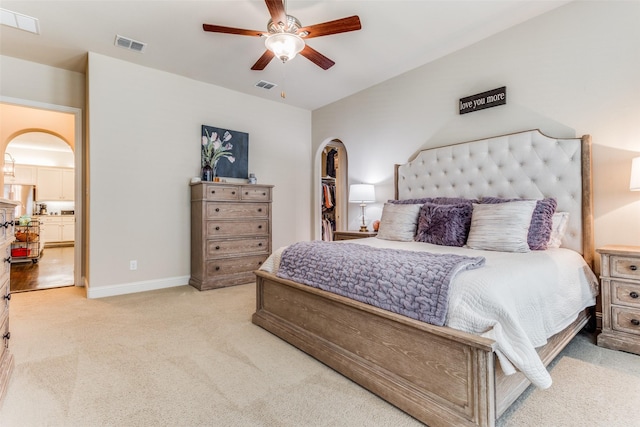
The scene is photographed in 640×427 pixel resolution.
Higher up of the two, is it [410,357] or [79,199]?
[79,199]

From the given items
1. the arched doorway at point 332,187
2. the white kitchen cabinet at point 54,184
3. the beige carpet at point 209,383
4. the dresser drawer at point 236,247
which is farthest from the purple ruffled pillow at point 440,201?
the white kitchen cabinet at point 54,184

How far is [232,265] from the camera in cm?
397

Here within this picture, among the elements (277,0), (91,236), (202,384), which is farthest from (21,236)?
(277,0)

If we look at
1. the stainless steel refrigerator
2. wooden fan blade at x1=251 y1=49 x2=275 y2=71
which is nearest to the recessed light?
wooden fan blade at x1=251 y1=49 x2=275 y2=71

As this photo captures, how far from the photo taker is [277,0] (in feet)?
6.57

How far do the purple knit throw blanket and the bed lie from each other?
2.0 inches

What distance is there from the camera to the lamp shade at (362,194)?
396 cm

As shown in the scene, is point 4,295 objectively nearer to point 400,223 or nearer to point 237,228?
point 237,228

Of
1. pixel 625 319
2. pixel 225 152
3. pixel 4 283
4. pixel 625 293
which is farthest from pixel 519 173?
pixel 4 283

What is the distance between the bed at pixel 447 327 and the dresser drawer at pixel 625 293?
0.28m

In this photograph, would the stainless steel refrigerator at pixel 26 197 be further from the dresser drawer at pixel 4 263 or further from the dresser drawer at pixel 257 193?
the dresser drawer at pixel 4 263

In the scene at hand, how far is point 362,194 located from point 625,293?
101 inches

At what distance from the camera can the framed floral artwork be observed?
13.9ft

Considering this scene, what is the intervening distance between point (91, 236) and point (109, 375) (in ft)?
7.06
